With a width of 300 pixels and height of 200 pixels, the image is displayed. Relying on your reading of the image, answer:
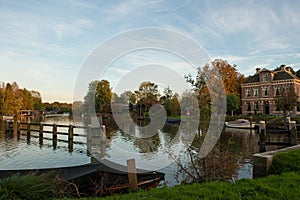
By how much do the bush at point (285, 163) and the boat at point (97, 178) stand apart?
331cm

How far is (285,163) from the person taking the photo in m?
6.45

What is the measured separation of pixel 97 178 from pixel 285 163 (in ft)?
16.4

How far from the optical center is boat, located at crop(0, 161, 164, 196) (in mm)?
6609

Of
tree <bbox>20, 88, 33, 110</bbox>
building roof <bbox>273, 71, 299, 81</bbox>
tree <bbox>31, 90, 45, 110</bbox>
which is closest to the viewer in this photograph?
building roof <bbox>273, 71, 299, 81</bbox>

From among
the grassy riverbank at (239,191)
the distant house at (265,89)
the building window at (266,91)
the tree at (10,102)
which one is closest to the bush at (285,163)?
the grassy riverbank at (239,191)

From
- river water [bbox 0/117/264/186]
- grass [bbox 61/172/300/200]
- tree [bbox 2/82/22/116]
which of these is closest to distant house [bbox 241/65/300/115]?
river water [bbox 0/117/264/186]

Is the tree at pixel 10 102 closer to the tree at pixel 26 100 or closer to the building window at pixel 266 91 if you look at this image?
the tree at pixel 26 100

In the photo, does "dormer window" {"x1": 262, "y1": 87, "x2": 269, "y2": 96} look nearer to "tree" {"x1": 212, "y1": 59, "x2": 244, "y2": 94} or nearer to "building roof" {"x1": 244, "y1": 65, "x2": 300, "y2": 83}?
"building roof" {"x1": 244, "y1": 65, "x2": 300, "y2": 83}

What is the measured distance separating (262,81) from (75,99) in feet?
132

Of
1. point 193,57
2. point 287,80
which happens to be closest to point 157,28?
point 193,57

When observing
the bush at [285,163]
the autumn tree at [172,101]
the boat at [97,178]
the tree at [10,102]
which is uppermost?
the tree at [10,102]

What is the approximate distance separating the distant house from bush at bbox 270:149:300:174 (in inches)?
1391

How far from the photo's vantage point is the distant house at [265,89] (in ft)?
130

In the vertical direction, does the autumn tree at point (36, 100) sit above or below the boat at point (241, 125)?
above
